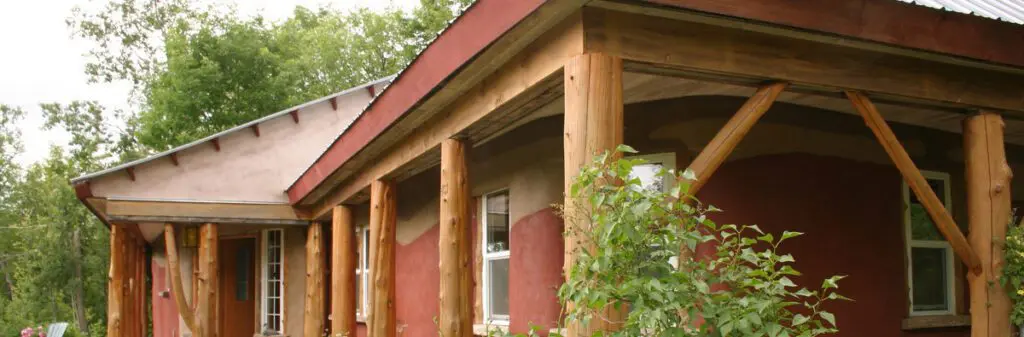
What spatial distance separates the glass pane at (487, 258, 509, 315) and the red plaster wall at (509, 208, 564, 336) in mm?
418

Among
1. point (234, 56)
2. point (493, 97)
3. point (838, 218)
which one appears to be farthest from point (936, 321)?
point (234, 56)

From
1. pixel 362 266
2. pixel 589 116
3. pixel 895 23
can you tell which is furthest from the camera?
pixel 362 266

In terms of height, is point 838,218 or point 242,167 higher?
point 242,167

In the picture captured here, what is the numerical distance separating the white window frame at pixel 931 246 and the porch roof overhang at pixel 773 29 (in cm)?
204

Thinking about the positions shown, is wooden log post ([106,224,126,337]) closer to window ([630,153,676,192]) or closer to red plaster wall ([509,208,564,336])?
red plaster wall ([509,208,564,336])

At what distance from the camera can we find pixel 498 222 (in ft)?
28.1

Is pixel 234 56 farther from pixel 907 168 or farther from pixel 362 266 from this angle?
pixel 907 168

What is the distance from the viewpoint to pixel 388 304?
866 cm

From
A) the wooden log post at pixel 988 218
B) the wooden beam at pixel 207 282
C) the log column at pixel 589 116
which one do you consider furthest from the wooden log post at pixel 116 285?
the wooden log post at pixel 988 218

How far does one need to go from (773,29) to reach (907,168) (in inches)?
44.8

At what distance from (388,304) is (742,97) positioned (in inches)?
145

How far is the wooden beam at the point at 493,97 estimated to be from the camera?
4.65 metres

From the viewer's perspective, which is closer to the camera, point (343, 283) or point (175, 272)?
point (343, 283)

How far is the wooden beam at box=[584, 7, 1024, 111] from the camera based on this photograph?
14.8 ft
